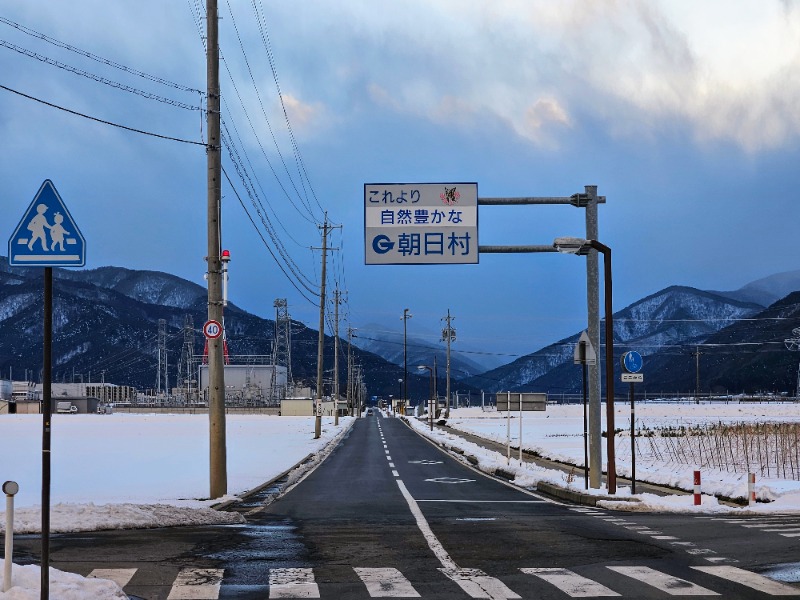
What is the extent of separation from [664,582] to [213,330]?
521 inches

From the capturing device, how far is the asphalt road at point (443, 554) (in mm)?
9859

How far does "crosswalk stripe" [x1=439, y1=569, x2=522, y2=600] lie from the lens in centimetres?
945

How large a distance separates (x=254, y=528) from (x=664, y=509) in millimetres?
8353

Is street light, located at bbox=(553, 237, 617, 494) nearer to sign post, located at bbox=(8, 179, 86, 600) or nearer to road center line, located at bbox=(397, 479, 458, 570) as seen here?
road center line, located at bbox=(397, 479, 458, 570)

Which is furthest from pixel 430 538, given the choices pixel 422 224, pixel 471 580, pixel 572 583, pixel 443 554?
pixel 422 224

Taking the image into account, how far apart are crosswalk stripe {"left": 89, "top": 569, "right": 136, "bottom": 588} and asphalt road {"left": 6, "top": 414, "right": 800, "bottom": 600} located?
43 mm

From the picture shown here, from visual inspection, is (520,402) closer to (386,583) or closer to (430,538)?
(430,538)

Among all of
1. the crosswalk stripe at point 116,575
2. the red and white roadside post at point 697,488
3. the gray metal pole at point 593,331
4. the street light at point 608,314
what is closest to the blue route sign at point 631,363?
the street light at point 608,314

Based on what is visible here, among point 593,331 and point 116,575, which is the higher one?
point 593,331

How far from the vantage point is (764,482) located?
23.6m

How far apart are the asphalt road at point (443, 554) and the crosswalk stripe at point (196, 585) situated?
2 centimetres

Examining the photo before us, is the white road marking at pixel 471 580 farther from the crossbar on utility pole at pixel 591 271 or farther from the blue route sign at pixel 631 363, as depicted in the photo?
the crossbar on utility pole at pixel 591 271

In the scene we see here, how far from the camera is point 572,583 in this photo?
10.2 m

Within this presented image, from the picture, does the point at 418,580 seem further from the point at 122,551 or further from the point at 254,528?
the point at 254,528
